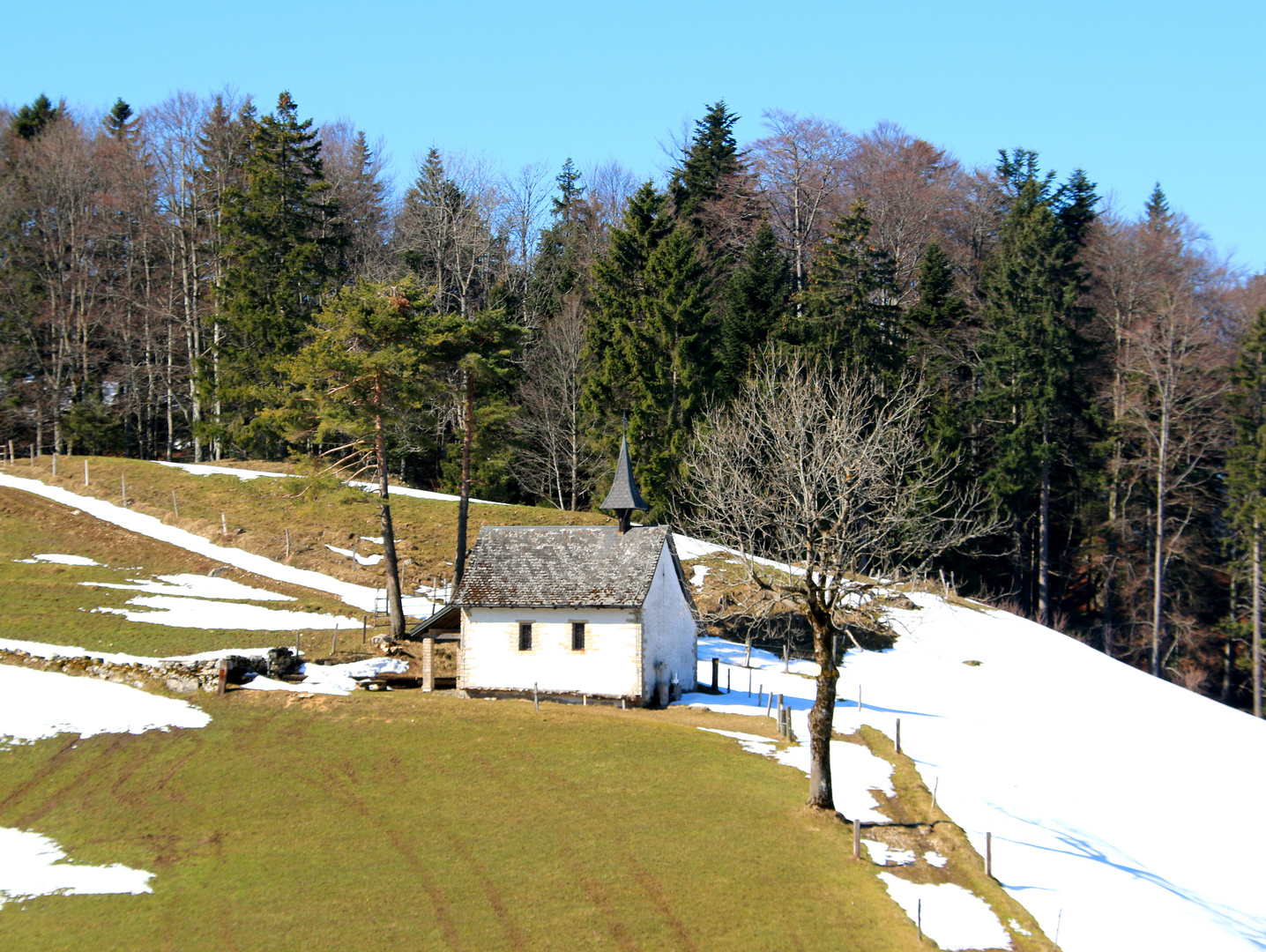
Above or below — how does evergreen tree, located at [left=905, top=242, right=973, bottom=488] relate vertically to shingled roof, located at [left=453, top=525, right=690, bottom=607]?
above

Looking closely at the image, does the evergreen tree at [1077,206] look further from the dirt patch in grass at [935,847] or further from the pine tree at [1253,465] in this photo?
the dirt patch in grass at [935,847]

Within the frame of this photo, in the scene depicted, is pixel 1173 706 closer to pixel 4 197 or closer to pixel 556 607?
pixel 556 607

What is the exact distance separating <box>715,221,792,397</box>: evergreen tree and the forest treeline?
160 millimetres

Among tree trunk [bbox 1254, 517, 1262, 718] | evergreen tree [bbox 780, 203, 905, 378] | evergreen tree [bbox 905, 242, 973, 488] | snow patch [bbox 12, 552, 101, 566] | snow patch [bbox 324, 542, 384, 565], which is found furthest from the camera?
evergreen tree [bbox 905, 242, 973, 488]

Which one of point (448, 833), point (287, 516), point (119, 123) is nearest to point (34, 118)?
point (119, 123)

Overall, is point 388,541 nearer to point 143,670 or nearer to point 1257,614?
point 143,670

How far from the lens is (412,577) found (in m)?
46.4

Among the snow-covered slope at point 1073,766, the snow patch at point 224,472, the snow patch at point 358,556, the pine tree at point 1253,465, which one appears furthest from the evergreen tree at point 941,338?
the snow patch at point 224,472

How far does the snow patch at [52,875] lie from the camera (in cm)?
1772

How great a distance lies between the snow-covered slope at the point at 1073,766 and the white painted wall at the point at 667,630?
1.98 m

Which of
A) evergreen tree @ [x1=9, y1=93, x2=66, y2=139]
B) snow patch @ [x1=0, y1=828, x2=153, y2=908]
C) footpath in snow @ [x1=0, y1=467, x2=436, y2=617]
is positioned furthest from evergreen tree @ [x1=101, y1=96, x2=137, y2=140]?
snow patch @ [x1=0, y1=828, x2=153, y2=908]

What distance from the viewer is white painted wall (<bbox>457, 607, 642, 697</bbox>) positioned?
33.2m

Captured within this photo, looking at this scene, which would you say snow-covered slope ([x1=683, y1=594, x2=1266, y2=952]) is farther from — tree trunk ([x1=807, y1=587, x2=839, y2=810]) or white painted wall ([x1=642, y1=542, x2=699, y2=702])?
tree trunk ([x1=807, y1=587, x2=839, y2=810])

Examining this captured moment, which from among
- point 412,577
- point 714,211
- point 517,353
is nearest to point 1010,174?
point 714,211
